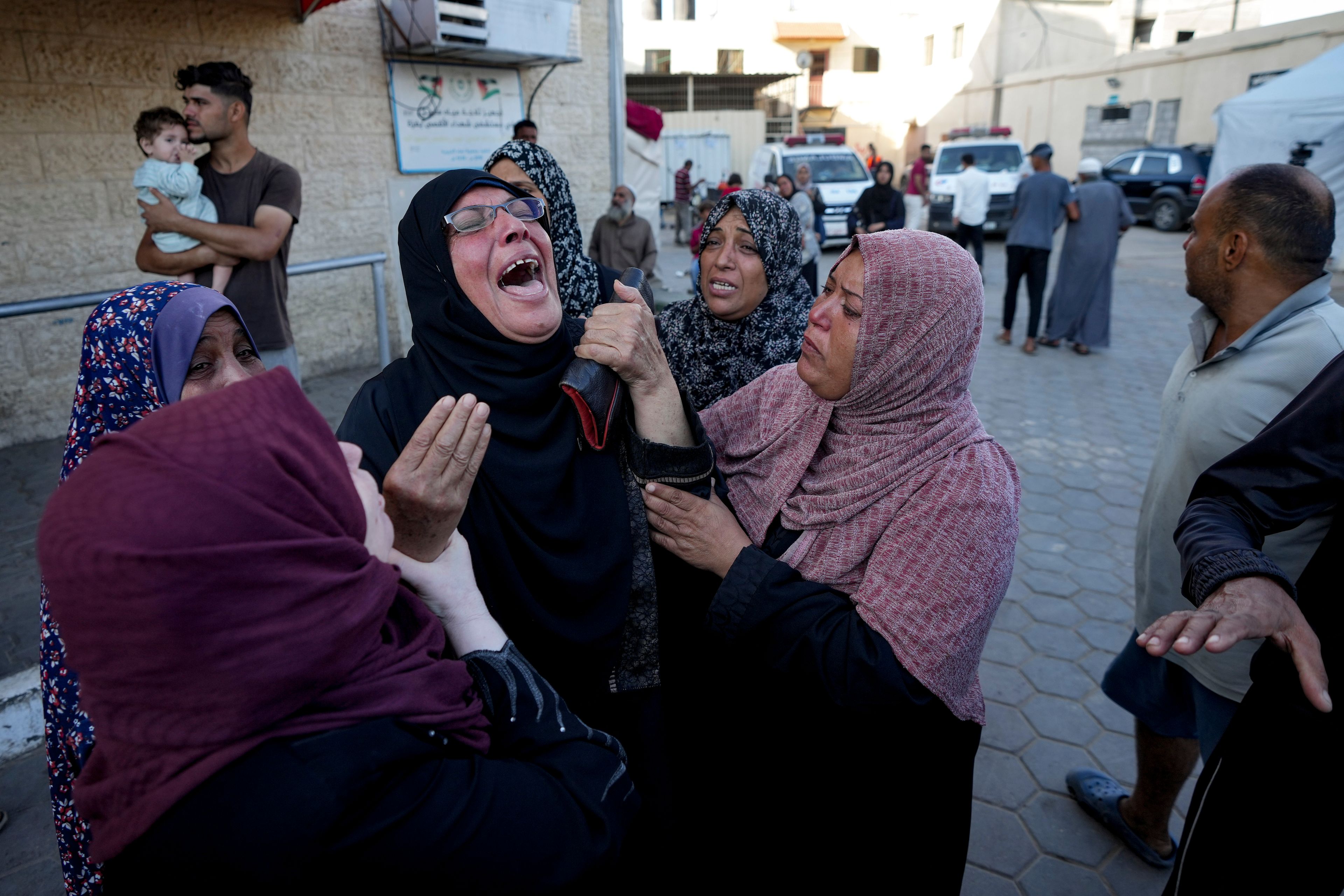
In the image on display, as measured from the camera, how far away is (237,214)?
326cm

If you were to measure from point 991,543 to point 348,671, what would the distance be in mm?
1143

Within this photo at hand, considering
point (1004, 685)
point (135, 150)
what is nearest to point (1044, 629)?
point (1004, 685)

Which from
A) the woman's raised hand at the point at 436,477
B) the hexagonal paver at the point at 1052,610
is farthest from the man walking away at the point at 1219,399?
the woman's raised hand at the point at 436,477

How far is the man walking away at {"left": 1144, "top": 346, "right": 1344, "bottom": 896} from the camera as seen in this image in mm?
1299

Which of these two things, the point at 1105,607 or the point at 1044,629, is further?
the point at 1105,607

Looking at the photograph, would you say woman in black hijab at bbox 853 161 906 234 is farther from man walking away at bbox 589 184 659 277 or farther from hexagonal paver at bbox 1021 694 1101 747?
hexagonal paver at bbox 1021 694 1101 747

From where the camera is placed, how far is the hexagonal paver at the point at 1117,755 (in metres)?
2.81

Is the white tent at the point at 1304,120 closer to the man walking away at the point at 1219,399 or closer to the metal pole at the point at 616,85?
the metal pole at the point at 616,85

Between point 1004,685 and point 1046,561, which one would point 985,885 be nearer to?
point 1004,685

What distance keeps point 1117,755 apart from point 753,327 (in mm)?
2079

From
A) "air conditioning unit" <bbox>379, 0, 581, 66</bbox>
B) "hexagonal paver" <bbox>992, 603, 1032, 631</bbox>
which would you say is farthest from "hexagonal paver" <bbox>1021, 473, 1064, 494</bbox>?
"air conditioning unit" <bbox>379, 0, 581, 66</bbox>

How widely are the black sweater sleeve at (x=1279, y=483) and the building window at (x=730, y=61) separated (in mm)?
31385

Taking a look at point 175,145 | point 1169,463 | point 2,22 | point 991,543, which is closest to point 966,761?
point 991,543

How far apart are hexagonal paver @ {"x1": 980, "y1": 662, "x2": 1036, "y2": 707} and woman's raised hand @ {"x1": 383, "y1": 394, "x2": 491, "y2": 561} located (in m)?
2.67
